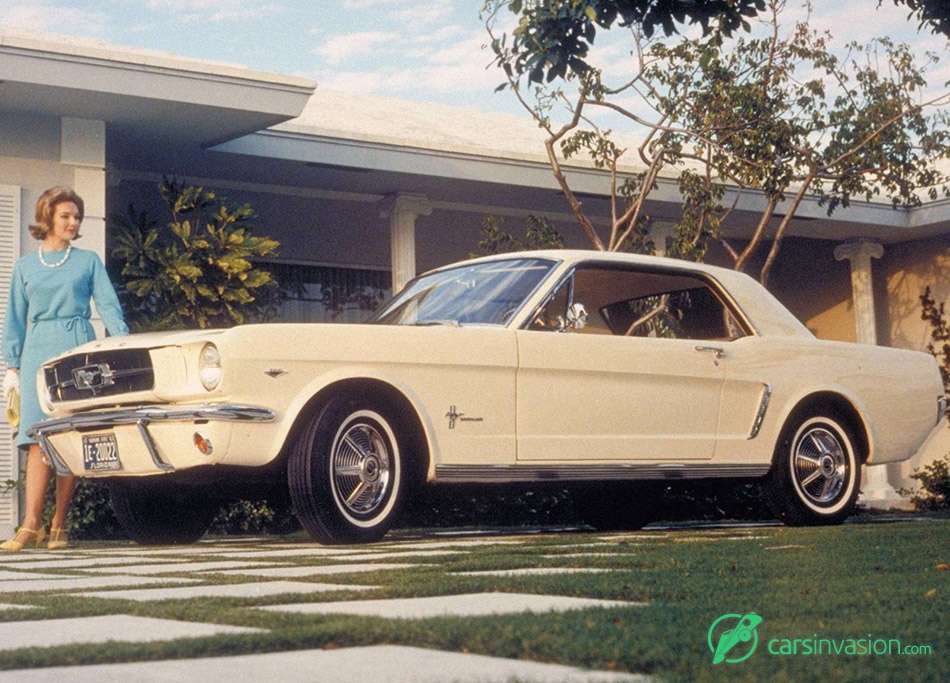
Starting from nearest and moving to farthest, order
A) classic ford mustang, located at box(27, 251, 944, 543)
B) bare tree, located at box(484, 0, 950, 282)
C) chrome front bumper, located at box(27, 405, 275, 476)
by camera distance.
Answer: chrome front bumper, located at box(27, 405, 275, 476) → classic ford mustang, located at box(27, 251, 944, 543) → bare tree, located at box(484, 0, 950, 282)

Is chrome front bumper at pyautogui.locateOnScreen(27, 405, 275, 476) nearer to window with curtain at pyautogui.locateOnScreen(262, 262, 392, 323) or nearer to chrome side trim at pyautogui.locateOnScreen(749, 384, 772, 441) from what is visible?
chrome side trim at pyautogui.locateOnScreen(749, 384, 772, 441)

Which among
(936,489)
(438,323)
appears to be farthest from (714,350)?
(936,489)

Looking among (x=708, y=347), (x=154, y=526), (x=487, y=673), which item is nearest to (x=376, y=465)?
(x=154, y=526)

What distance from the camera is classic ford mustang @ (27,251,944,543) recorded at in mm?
5730

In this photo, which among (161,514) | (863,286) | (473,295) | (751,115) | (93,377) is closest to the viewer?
(93,377)

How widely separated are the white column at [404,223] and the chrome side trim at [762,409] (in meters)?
7.15

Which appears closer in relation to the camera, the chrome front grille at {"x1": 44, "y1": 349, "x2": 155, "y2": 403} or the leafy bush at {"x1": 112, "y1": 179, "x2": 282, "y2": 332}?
the chrome front grille at {"x1": 44, "y1": 349, "x2": 155, "y2": 403}

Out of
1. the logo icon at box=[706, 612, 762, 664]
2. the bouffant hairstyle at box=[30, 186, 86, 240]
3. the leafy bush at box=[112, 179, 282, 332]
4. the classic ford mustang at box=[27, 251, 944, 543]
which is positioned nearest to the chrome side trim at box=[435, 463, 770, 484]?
the classic ford mustang at box=[27, 251, 944, 543]

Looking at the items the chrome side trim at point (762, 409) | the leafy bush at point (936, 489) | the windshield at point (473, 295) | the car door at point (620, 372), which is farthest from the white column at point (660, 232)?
the windshield at point (473, 295)

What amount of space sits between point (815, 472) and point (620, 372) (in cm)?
158

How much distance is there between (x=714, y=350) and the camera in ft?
23.5

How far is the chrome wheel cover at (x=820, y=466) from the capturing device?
24.5 ft

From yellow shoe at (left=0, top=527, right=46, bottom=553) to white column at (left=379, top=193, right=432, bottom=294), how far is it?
23.1ft

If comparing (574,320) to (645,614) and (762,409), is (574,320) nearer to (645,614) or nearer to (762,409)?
(762,409)
